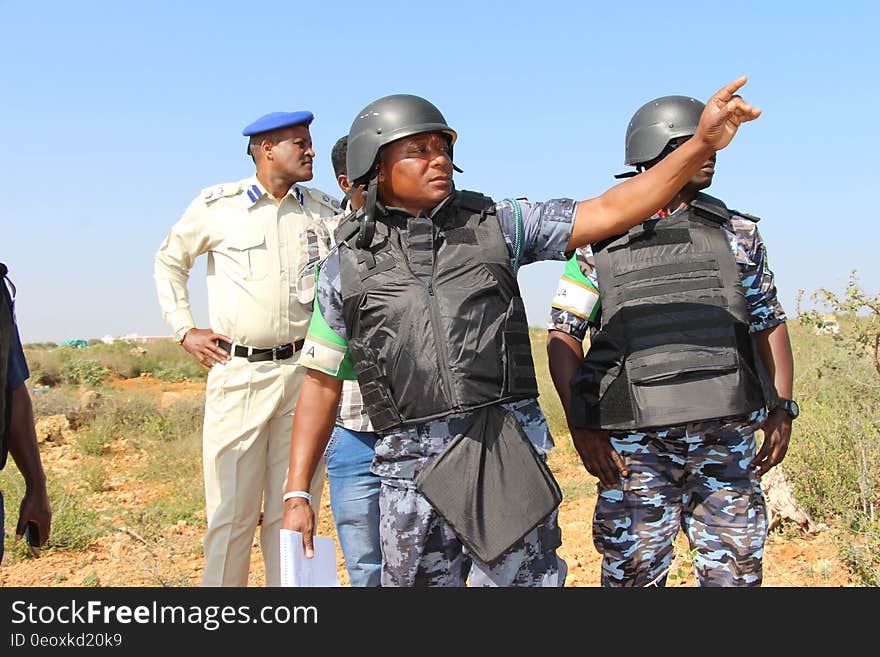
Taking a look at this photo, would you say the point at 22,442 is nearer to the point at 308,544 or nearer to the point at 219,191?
the point at 308,544

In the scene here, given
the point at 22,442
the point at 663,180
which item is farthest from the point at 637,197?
the point at 22,442

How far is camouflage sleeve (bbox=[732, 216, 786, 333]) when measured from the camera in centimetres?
296

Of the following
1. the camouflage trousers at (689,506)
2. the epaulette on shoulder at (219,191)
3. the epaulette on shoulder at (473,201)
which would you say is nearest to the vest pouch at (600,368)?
the camouflage trousers at (689,506)

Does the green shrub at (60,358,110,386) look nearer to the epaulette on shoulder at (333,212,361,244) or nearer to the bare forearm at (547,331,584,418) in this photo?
the bare forearm at (547,331,584,418)

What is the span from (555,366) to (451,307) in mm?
797

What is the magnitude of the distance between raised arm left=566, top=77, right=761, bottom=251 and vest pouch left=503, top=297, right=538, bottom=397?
0.28m

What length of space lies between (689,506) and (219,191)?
263 cm

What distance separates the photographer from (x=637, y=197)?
246cm

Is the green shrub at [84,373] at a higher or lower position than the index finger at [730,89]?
higher

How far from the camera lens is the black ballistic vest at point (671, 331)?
2.83 m

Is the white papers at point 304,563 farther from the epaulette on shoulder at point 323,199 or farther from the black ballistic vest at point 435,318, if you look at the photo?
the epaulette on shoulder at point 323,199

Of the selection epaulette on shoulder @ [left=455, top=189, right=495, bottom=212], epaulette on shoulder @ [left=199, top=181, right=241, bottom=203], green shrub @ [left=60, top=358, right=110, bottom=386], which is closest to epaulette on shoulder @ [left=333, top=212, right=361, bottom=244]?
epaulette on shoulder @ [left=455, top=189, right=495, bottom=212]

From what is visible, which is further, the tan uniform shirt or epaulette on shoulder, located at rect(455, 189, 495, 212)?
the tan uniform shirt
